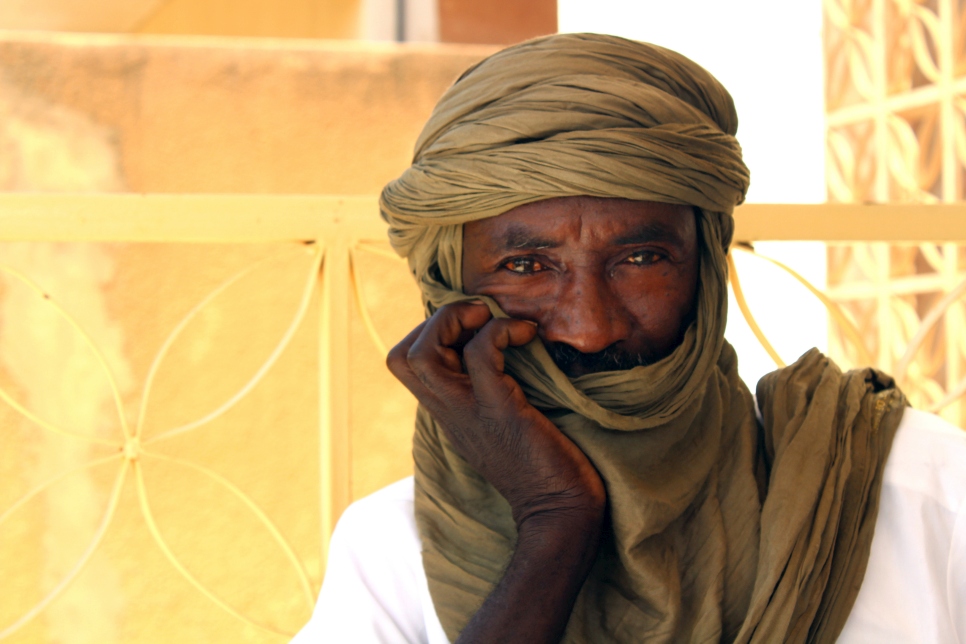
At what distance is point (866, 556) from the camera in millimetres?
1461

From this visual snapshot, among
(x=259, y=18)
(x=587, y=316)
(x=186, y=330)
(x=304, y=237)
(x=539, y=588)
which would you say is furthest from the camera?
(x=259, y=18)

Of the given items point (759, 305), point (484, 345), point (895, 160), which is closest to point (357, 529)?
point (484, 345)

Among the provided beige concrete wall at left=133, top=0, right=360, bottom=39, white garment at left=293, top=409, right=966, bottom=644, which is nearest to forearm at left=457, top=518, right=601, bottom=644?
white garment at left=293, top=409, right=966, bottom=644

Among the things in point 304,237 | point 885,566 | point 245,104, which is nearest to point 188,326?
point 245,104

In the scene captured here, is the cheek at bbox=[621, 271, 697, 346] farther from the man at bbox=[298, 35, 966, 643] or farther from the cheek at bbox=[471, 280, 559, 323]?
the cheek at bbox=[471, 280, 559, 323]

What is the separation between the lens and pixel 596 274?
155 centimetres

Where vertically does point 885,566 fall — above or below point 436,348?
below

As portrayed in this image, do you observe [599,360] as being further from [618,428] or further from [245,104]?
[245,104]

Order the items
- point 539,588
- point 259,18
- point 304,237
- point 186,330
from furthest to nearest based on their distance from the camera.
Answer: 1. point 259,18
2. point 186,330
3. point 304,237
4. point 539,588

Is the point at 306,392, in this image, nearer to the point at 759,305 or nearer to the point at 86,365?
the point at 86,365

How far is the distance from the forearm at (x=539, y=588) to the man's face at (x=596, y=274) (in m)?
0.26

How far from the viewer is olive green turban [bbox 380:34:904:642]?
4.77ft

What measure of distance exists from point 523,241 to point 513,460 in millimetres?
351

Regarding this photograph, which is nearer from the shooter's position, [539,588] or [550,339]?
[539,588]
